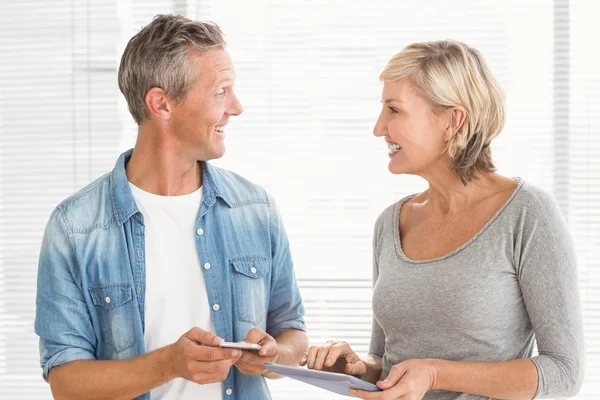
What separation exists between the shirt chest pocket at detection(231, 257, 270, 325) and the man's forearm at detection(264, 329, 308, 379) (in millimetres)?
85

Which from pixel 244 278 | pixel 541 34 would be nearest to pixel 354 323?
→ pixel 244 278

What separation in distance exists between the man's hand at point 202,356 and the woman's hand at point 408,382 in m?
0.30

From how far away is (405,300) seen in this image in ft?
5.92

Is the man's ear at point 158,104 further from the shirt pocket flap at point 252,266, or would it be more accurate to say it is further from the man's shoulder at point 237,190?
the shirt pocket flap at point 252,266

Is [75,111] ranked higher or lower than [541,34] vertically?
lower

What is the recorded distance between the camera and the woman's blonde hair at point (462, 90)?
179cm

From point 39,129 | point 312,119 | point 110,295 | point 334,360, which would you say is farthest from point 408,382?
point 39,129

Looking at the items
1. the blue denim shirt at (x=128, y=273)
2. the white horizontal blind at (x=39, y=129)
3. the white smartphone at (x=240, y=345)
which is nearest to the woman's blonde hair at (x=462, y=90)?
the blue denim shirt at (x=128, y=273)

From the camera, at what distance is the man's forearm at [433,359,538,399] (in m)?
1.63

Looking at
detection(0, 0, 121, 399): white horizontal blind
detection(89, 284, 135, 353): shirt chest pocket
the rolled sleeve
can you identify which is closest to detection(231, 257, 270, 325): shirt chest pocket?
detection(89, 284, 135, 353): shirt chest pocket

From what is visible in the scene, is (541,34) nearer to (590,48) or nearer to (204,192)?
(590,48)

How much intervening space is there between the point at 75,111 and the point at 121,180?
56.4 inches

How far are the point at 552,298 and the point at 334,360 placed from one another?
1.84 ft

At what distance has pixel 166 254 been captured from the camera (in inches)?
76.5
